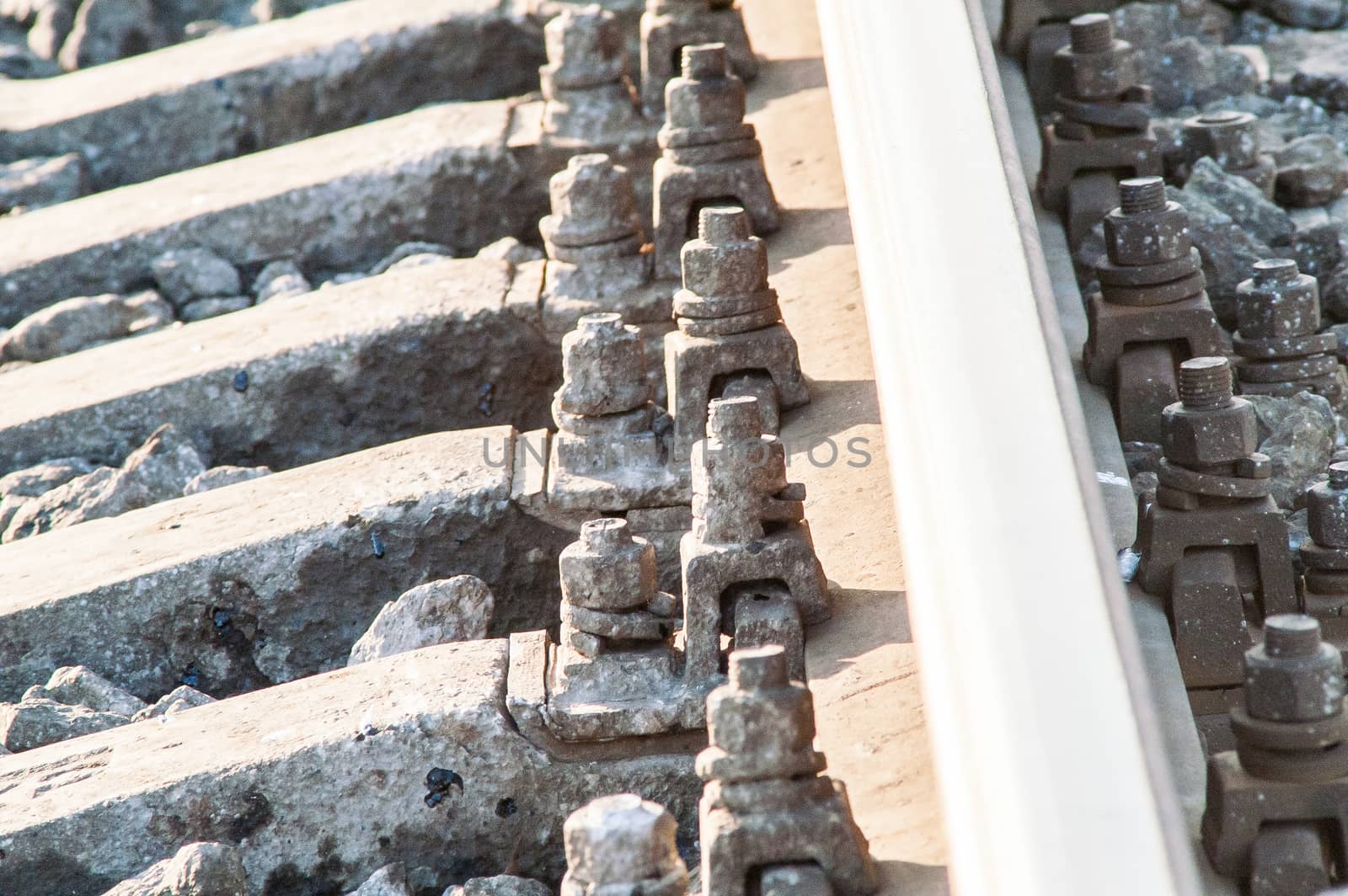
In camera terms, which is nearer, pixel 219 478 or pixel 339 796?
pixel 339 796

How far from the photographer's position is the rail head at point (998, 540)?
1387mm

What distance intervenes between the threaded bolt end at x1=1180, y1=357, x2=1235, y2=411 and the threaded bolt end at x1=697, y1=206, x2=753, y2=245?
0.89 m

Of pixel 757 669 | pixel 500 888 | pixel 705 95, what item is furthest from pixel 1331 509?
pixel 705 95

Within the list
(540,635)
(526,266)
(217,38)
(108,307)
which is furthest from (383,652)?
(217,38)

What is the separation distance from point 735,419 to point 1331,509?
82 cm

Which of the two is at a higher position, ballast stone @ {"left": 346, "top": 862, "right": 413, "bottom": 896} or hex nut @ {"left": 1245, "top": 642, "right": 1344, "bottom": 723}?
hex nut @ {"left": 1245, "top": 642, "right": 1344, "bottom": 723}

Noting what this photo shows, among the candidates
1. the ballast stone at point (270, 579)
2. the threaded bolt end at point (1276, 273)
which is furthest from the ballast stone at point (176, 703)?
the threaded bolt end at point (1276, 273)

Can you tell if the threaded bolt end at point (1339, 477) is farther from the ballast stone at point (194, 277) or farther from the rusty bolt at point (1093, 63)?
the ballast stone at point (194, 277)

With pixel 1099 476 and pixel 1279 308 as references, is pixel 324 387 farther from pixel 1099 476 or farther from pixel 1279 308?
pixel 1279 308

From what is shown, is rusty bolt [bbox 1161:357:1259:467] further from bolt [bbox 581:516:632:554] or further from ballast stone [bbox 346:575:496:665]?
ballast stone [bbox 346:575:496:665]

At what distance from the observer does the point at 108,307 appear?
4.37 metres

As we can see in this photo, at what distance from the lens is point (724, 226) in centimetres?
290

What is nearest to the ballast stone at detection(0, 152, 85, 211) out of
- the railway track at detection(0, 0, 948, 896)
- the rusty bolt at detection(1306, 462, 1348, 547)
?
the railway track at detection(0, 0, 948, 896)

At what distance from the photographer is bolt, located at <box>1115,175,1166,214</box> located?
2.82 metres
